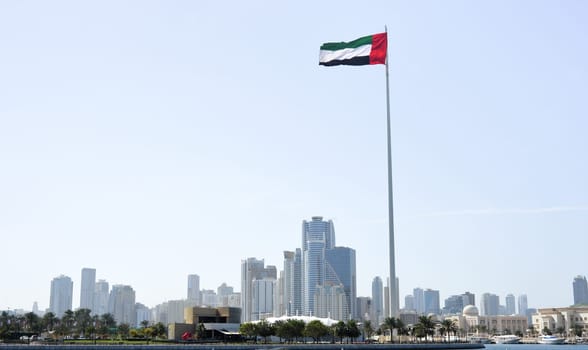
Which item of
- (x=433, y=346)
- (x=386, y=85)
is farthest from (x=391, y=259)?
(x=433, y=346)

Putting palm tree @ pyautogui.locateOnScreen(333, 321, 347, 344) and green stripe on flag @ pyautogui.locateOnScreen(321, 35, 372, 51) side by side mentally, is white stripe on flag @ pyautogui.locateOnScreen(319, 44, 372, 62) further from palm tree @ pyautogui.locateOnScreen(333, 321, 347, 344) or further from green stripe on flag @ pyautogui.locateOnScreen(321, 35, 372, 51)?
palm tree @ pyautogui.locateOnScreen(333, 321, 347, 344)

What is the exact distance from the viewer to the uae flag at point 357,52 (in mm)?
72625

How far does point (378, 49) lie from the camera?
74125mm

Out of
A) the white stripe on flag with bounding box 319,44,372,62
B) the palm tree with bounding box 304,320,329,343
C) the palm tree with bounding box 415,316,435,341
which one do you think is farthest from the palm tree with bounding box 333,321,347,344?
the white stripe on flag with bounding box 319,44,372,62

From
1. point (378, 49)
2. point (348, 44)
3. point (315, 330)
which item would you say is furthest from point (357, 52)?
point (315, 330)

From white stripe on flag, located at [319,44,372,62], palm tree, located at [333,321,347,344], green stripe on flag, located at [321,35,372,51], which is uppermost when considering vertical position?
green stripe on flag, located at [321,35,372,51]

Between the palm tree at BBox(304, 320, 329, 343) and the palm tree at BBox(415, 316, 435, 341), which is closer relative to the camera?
the palm tree at BBox(304, 320, 329, 343)

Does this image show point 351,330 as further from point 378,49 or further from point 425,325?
point 378,49

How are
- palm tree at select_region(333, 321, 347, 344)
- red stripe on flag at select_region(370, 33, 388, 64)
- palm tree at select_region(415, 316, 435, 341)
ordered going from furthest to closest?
palm tree at select_region(415, 316, 435, 341) < palm tree at select_region(333, 321, 347, 344) < red stripe on flag at select_region(370, 33, 388, 64)

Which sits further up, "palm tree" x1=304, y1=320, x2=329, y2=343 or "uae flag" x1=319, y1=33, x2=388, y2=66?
"uae flag" x1=319, y1=33, x2=388, y2=66

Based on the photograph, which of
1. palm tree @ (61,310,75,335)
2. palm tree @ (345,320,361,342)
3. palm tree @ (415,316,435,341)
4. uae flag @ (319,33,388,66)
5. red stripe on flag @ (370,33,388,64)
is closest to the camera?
uae flag @ (319,33,388,66)

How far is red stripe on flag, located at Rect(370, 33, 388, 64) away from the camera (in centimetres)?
7375

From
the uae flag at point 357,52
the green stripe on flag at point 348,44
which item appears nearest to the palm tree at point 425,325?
the uae flag at point 357,52

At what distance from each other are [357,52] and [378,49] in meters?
2.41
